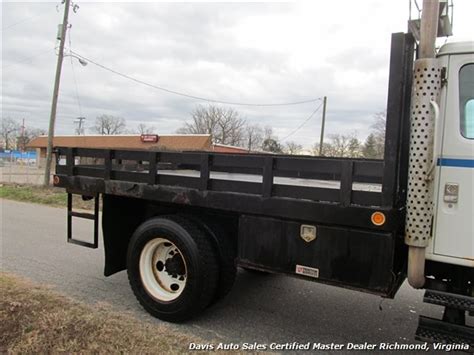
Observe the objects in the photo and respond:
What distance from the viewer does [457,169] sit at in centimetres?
316

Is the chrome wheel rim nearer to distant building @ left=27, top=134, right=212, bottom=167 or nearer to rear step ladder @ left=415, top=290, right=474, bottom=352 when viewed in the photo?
rear step ladder @ left=415, top=290, right=474, bottom=352

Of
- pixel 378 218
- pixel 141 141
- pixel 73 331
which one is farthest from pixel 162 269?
pixel 141 141

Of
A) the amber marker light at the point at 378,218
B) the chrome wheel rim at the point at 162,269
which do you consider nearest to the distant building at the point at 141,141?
the chrome wheel rim at the point at 162,269

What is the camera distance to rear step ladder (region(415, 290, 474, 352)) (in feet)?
10.1

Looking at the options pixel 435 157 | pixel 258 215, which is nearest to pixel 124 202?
pixel 258 215

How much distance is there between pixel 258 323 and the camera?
4.28 meters

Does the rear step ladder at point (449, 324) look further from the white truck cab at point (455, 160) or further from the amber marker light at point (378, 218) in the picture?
the amber marker light at point (378, 218)

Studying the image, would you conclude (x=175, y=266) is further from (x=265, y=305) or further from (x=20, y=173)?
(x=20, y=173)

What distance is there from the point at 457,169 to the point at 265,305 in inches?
103

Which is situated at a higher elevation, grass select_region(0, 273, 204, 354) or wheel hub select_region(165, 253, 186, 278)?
wheel hub select_region(165, 253, 186, 278)

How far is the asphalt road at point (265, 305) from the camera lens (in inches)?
160

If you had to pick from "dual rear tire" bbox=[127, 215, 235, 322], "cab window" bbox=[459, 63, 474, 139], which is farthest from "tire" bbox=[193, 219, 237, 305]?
"cab window" bbox=[459, 63, 474, 139]

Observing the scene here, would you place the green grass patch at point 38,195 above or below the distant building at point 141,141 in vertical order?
below

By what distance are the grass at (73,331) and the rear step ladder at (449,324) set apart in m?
1.89
